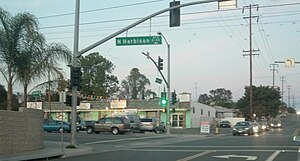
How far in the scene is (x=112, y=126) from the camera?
1875 inches

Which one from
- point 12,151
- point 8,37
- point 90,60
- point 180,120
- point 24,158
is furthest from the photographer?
point 90,60

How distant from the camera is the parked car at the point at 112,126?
47375mm

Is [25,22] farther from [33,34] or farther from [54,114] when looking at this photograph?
[54,114]

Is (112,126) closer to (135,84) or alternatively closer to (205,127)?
(205,127)

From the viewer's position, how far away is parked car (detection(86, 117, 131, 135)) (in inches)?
1865

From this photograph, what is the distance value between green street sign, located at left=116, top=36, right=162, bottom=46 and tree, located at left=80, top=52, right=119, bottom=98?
78694 mm

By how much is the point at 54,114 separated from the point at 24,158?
62.0 m

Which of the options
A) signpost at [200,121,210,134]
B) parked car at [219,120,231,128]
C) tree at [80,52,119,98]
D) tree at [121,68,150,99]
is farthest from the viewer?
tree at [121,68,150,99]

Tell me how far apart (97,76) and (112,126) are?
2487 inches

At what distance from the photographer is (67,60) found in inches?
1187

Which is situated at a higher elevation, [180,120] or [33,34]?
[33,34]

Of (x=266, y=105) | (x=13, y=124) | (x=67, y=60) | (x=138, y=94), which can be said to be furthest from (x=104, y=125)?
(x=138, y=94)

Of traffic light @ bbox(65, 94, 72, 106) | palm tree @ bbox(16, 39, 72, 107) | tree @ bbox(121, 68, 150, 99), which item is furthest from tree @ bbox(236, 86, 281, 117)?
traffic light @ bbox(65, 94, 72, 106)

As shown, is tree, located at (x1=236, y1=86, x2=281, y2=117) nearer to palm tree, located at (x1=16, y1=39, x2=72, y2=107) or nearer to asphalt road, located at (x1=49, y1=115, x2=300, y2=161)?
asphalt road, located at (x1=49, y1=115, x2=300, y2=161)
